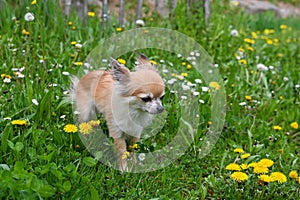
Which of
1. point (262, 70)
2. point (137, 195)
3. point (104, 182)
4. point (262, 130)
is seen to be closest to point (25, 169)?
point (104, 182)

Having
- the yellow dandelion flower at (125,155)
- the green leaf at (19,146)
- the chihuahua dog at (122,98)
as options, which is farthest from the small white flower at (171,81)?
the green leaf at (19,146)

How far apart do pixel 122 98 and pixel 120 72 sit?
0.17m

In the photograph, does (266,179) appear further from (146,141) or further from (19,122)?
(19,122)

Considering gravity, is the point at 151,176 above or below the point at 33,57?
below

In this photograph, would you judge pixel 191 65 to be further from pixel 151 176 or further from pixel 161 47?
pixel 151 176

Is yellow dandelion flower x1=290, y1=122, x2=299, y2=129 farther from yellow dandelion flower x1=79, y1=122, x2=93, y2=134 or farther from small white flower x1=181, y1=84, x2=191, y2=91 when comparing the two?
yellow dandelion flower x1=79, y1=122, x2=93, y2=134

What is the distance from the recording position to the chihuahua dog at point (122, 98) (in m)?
2.87

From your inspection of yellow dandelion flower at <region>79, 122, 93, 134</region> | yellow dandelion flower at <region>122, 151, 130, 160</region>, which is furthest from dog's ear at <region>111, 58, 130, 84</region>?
yellow dandelion flower at <region>122, 151, 130, 160</region>

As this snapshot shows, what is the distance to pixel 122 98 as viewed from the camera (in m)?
3.03

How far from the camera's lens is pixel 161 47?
489 cm

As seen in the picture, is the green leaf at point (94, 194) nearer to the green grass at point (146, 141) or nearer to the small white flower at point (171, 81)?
the green grass at point (146, 141)

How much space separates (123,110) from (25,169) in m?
0.72

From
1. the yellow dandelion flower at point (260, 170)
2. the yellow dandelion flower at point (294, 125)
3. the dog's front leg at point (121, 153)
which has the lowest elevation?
the yellow dandelion flower at point (294, 125)

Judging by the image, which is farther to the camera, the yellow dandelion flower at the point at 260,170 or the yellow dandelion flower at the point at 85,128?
the yellow dandelion flower at the point at 85,128
